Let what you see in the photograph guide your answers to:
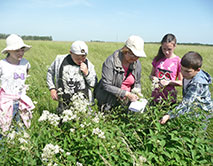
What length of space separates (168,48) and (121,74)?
1.00 meters

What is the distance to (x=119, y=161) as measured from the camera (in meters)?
2.03

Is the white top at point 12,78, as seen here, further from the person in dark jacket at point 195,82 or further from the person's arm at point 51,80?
the person in dark jacket at point 195,82

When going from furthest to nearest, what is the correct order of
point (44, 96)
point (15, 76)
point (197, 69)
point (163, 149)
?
point (44, 96), point (15, 76), point (197, 69), point (163, 149)

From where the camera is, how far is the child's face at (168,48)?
132 inches

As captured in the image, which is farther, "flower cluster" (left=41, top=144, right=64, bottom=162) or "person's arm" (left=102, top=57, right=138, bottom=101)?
"person's arm" (left=102, top=57, right=138, bottom=101)

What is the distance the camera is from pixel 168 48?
3381 mm

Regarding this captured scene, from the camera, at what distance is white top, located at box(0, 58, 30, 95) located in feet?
10.1

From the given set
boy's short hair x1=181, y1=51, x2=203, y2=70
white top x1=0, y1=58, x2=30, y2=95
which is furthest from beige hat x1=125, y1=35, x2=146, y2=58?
white top x1=0, y1=58, x2=30, y2=95

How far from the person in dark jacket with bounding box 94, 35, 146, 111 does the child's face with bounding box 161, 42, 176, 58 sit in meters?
0.59

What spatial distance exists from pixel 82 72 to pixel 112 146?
160 cm

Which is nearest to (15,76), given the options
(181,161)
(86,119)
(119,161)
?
(86,119)

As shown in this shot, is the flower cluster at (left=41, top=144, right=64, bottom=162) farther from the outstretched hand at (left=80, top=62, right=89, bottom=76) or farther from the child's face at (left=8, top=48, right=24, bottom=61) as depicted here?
the child's face at (left=8, top=48, right=24, bottom=61)

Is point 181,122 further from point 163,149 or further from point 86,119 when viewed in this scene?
point 86,119

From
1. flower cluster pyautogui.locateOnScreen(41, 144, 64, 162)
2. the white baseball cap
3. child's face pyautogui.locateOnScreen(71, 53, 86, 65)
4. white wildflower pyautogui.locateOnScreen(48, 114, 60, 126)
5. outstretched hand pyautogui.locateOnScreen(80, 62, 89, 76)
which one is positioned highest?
the white baseball cap
